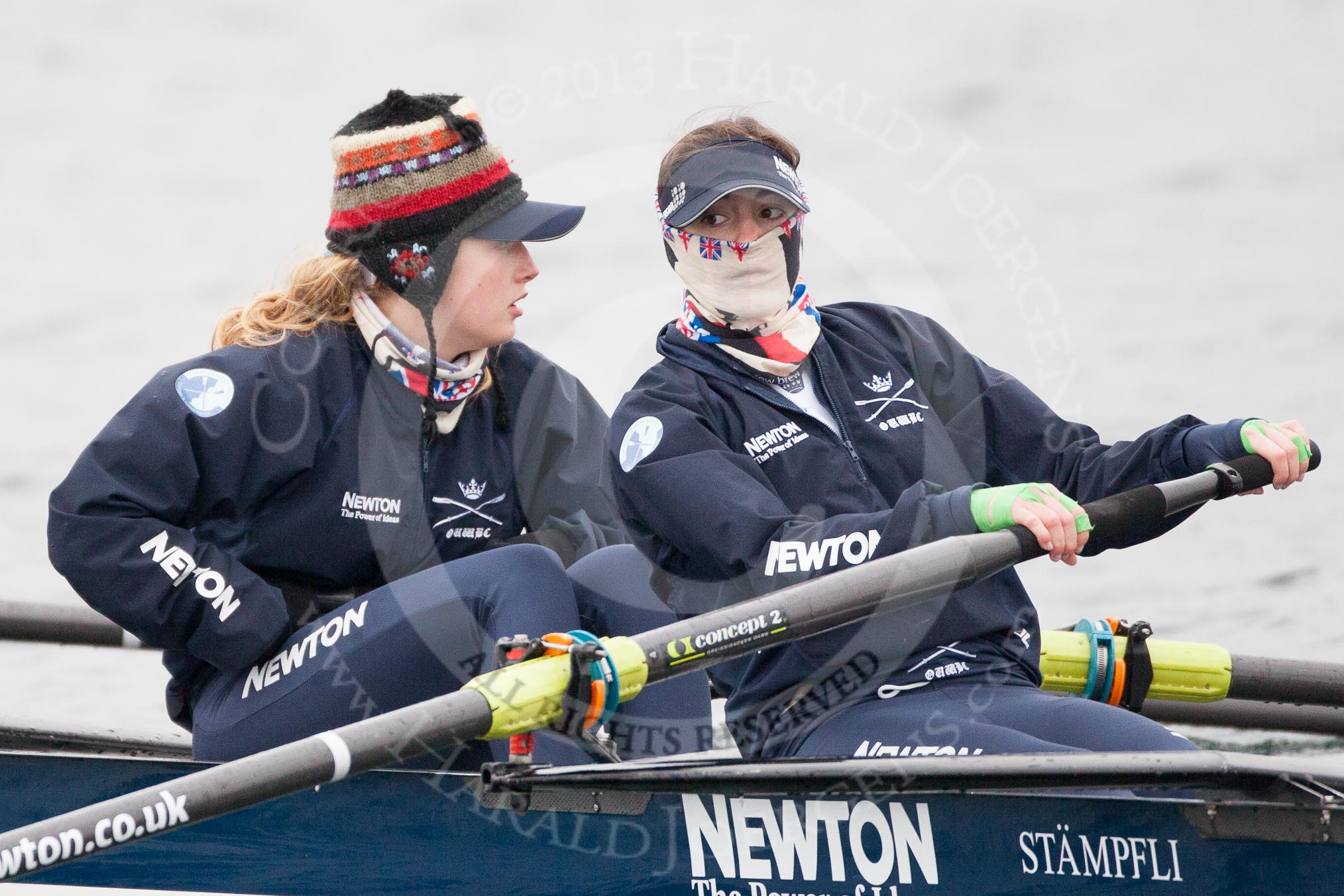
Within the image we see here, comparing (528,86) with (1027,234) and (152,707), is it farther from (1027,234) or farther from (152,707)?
(152,707)

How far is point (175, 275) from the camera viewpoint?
9.04 m

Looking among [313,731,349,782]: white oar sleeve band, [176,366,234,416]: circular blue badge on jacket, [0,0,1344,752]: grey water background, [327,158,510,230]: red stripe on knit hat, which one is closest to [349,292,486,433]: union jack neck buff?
[327,158,510,230]: red stripe on knit hat

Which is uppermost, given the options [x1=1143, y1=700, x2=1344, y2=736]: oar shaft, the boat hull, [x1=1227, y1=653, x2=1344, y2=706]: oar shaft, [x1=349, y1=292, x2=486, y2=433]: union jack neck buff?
[x1=349, y1=292, x2=486, y2=433]: union jack neck buff

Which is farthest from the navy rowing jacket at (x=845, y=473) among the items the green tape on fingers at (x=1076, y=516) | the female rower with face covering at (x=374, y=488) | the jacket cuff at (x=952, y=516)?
the female rower with face covering at (x=374, y=488)

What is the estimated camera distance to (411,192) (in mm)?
2977

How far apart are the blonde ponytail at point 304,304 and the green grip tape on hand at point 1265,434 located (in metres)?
1.65

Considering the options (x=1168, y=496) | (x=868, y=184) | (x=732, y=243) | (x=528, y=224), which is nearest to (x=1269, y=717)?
(x=1168, y=496)

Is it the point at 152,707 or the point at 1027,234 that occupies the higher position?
the point at 1027,234

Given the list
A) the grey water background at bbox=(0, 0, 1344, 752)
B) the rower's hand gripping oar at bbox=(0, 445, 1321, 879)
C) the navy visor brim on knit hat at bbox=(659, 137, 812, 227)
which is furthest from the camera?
the grey water background at bbox=(0, 0, 1344, 752)

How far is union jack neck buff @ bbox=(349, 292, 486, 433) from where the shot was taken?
9.83 ft

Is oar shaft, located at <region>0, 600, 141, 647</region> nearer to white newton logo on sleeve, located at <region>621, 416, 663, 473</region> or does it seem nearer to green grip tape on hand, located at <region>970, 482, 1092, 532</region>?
white newton logo on sleeve, located at <region>621, 416, 663, 473</region>

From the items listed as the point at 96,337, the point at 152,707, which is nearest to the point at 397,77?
the point at 96,337

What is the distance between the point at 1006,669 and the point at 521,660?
82 cm

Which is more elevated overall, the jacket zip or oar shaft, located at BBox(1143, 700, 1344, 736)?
the jacket zip
